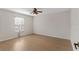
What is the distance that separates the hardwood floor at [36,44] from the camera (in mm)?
1202

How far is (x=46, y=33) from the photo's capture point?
139cm

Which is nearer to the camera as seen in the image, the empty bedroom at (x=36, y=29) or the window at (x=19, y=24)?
the empty bedroom at (x=36, y=29)

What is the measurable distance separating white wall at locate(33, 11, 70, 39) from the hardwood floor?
89 mm

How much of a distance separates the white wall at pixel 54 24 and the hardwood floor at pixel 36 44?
0.29 ft

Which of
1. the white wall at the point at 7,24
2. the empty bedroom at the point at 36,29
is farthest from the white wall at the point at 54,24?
the white wall at the point at 7,24

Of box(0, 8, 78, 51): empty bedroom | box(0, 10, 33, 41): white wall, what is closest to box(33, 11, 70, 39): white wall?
box(0, 8, 78, 51): empty bedroom

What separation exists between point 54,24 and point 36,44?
435 mm

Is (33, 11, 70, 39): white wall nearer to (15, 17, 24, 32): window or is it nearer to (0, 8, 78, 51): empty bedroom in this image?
(0, 8, 78, 51): empty bedroom

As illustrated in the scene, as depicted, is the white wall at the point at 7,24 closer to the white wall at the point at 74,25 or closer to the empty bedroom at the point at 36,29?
the empty bedroom at the point at 36,29

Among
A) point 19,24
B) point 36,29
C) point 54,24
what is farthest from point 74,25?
point 19,24

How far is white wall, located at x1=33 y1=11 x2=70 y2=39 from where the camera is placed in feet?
4.08
